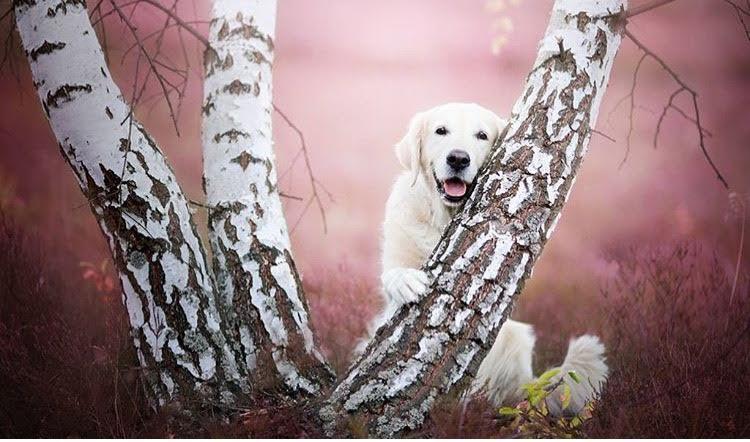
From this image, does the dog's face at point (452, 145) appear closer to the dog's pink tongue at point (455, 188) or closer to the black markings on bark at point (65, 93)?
the dog's pink tongue at point (455, 188)

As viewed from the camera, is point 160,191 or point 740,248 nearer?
point 160,191

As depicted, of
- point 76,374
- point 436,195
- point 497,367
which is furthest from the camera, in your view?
point 497,367

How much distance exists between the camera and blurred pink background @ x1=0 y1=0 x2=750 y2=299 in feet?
10.6

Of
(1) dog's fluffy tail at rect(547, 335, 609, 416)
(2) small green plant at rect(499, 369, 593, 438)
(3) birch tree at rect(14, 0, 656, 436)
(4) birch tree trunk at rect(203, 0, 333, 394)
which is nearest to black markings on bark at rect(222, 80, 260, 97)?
(4) birch tree trunk at rect(203, 0, 333, 394)

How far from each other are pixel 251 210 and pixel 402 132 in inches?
57.0

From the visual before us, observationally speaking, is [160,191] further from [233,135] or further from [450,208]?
[450,208]

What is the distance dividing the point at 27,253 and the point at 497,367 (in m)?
2.21

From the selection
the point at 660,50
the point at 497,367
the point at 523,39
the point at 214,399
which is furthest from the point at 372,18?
the point at 214,399

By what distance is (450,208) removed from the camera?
109 inches

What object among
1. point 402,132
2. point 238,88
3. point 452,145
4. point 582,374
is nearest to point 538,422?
point 582,374

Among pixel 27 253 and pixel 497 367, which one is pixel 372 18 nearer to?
pixel 497 367

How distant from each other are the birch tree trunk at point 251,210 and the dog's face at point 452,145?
0.60 meters

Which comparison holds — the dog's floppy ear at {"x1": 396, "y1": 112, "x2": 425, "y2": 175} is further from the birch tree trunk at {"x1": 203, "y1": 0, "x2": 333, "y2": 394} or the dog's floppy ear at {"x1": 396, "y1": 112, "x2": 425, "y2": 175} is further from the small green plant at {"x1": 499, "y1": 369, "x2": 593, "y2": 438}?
the small green plant at {"x1": 499, "y1": 369, "x2": 593, "y2": 438}

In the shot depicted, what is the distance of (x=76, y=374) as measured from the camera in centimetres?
257
